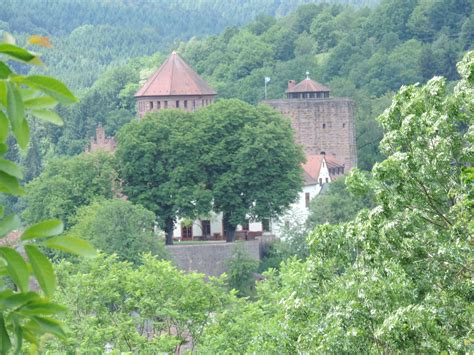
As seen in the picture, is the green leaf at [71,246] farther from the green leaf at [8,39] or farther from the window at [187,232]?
the window at [187,232]

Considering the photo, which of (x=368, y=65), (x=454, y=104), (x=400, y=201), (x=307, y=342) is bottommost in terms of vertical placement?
(x=307, y=342)

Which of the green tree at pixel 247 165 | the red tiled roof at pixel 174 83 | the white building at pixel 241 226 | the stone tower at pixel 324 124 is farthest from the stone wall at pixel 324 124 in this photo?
the green tree at pixel 247 165

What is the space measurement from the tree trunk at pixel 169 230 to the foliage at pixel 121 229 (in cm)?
424

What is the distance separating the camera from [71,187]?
55031 millimetres

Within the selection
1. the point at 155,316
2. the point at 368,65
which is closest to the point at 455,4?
the point at 368,65

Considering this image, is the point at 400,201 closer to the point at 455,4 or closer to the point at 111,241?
the point at 111,241

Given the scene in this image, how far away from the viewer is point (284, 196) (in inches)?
2199

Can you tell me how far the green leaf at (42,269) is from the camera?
2.36 m

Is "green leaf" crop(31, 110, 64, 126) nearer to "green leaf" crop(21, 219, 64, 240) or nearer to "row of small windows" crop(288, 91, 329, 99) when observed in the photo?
"green leaf" crop(21, 219, 64, 240)

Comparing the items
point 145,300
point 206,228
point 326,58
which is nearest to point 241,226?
point 206,228

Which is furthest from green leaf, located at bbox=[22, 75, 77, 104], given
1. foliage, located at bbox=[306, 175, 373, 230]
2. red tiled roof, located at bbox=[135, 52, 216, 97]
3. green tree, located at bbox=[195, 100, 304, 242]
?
red tiled roof, located at bbox=[135, 52, 216, 97]

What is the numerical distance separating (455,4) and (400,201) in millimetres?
108715

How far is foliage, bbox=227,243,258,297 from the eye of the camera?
2042 inches

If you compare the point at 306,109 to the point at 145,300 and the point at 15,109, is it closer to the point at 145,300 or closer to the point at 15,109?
the point at 145,300
